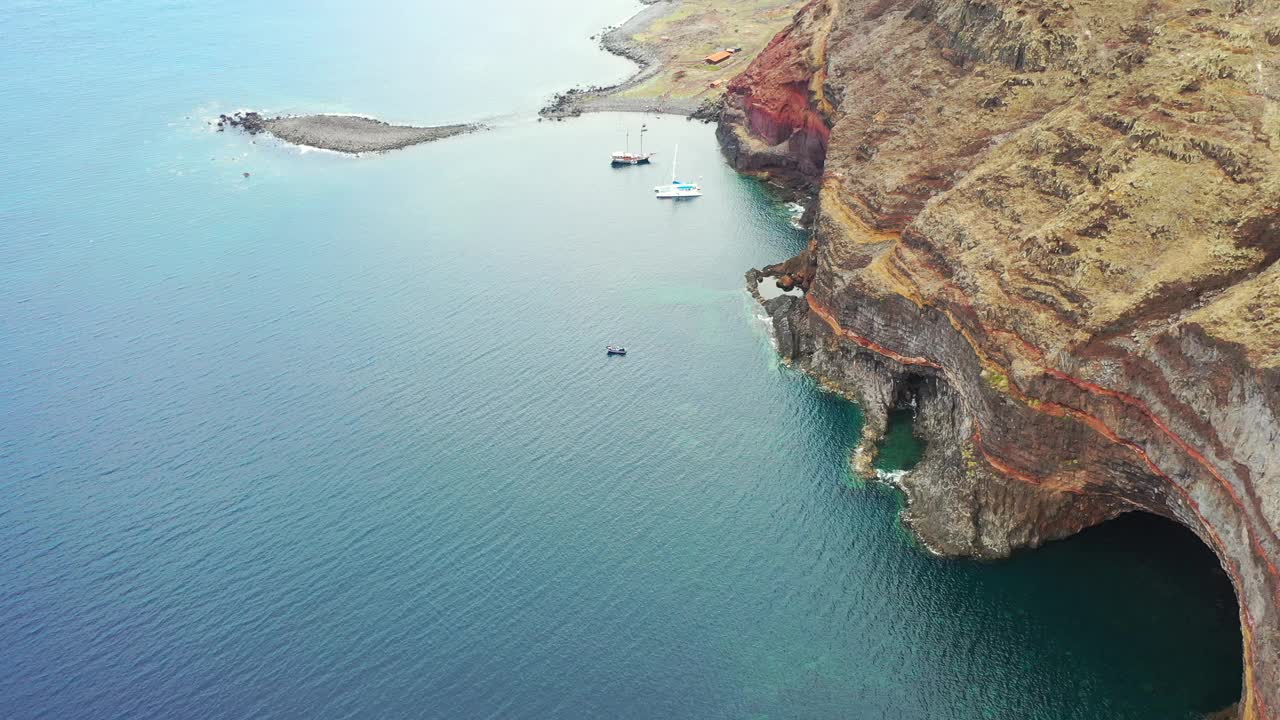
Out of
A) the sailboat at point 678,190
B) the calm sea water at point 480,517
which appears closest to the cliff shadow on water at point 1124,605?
the calm sea water at point 480,517

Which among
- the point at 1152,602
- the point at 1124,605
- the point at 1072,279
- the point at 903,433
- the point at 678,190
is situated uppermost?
the point at 1072,279

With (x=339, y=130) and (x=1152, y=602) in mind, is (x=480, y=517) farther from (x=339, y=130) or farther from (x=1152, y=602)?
(x=339, y=130)

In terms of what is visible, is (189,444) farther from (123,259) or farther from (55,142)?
(55,142)

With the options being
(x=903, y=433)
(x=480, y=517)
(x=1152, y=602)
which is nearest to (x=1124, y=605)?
(x=1152, y=602)

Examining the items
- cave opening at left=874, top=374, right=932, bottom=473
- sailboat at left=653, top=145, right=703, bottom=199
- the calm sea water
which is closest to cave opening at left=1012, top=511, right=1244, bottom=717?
the calm sea water

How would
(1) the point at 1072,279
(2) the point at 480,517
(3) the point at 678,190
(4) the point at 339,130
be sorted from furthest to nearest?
(4) the point at 339,130
(3) the point at 678,190
(2) the point at 480,517
(1) the point at 1072,279

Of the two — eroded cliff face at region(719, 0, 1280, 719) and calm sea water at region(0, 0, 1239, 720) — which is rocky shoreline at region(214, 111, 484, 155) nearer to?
calm sea water at region(0, 0, 1239, 720)

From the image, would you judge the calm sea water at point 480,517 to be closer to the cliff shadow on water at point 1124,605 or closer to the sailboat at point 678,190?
the cliff shadow on water at point 1124,605

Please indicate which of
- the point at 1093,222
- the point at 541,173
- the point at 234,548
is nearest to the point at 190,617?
the point at 234,548
